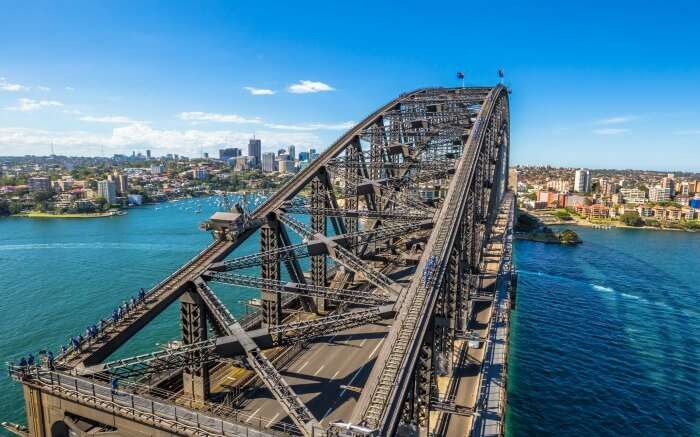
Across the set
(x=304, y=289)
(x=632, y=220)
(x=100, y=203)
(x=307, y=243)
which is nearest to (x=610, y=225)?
(x=632, y=220)

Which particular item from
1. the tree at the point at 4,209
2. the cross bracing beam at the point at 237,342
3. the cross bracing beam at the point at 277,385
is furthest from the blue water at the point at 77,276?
the cross bracing beam at the point at 277,385

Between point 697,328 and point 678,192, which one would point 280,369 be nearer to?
point 697,328

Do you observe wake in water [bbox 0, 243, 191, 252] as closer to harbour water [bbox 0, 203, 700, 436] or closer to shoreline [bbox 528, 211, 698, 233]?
harbour water [bbox 0, 203, 700, 436]

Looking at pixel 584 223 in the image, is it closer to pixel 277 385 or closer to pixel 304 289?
pixel 304 289

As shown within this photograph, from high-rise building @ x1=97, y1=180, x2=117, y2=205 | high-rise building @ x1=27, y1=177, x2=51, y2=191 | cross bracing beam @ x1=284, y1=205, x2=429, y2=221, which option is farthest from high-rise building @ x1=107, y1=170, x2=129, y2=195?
cross bracing beam @ x1=284, y1=205, x2=429, y2=221

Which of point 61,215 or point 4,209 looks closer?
point 61,215

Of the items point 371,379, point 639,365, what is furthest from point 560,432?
point 371,379
